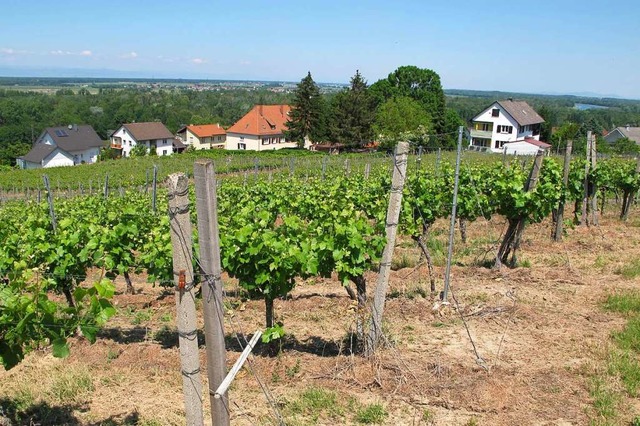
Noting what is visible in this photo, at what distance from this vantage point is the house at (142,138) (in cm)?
6781

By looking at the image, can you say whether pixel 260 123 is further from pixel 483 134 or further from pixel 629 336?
pixel 629 336

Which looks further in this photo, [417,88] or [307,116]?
[417,88]

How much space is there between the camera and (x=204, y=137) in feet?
244

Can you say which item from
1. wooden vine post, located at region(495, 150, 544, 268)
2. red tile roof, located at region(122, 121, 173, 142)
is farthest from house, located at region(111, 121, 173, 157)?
wooden vine post, located at region(495, 150, 544, 268)

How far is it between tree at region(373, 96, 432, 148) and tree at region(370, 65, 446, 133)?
5.20 meters

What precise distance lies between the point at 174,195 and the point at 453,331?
463cm

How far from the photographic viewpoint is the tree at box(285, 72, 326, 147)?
47.9 meters

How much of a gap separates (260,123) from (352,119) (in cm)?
1793

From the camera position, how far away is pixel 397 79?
56.9 metres

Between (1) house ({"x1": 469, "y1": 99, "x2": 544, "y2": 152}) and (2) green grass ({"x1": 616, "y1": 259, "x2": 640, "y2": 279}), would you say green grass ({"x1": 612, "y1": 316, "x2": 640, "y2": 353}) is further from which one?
(1) house ({"x1": 469, "y1": 99, "x2": 544, "y2": 152})

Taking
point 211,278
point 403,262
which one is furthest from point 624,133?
point 211,278

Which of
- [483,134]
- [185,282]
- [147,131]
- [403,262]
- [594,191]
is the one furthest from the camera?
[147,131]

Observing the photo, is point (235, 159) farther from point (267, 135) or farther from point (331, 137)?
point (267, 135)

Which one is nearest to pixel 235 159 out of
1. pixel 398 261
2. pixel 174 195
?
pixel 398 261
